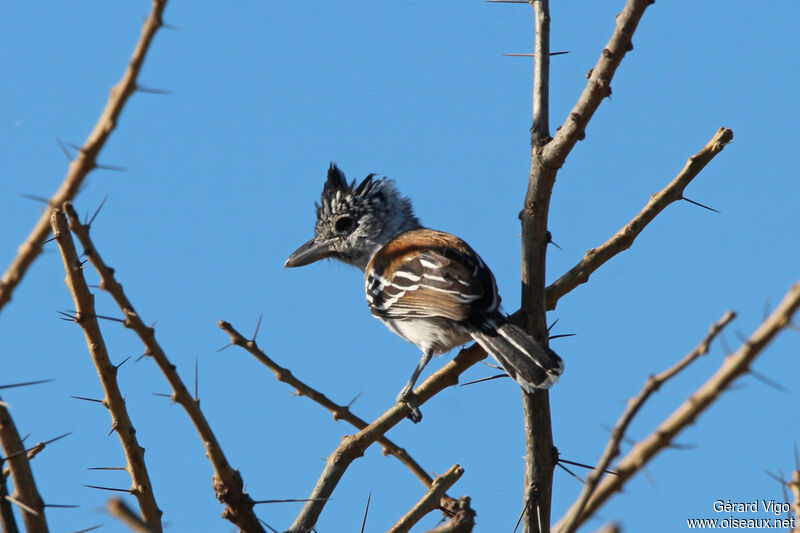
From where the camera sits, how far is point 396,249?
23.4 feet

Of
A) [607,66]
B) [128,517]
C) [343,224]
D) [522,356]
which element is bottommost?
[128,517]

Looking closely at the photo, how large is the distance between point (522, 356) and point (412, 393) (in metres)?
→ 0.60

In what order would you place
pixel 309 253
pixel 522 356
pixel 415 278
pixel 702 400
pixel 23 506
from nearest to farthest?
pixel 702 400 < pixel 23 506 < pixel 522 356 < pixel 415 278 < pixel 309 253

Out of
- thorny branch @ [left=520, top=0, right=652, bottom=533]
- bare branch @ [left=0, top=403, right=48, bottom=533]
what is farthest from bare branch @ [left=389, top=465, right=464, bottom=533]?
bare branch @ [left=0, top=403, right=48, bottom=533]

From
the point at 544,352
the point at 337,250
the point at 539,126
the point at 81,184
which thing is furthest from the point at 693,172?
the point at 337,250

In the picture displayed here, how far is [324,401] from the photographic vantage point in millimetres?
4391

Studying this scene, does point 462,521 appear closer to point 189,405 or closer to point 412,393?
point 189,405

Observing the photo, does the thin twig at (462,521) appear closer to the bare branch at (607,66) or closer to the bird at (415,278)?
the bird at (415,278)

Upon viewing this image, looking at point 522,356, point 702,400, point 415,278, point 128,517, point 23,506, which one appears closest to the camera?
point 128,517

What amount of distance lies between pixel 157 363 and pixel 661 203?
9.29ft

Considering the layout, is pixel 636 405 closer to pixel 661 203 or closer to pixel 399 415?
pixel 399 415

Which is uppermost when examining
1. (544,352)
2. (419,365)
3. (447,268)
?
(447,268)

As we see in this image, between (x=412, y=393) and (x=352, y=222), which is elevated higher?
(x=352, y=222)

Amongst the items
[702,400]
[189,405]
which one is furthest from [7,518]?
[702,400]
